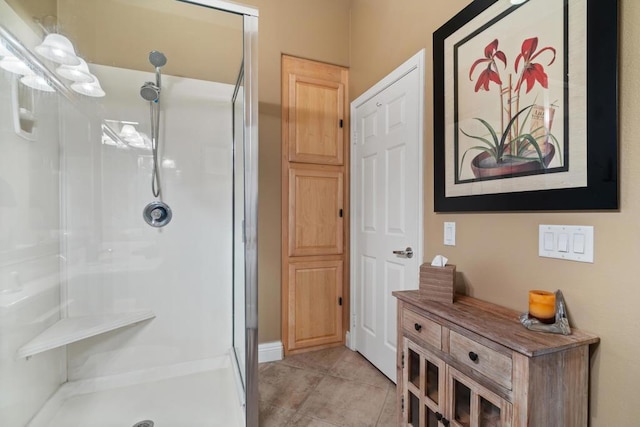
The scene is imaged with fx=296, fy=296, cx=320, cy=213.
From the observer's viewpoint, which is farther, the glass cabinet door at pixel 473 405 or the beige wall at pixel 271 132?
the beige wall at pixel 271 132

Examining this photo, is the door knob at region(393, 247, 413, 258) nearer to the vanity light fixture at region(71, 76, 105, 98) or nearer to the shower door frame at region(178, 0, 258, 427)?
the shower door frame at region(178, 0, 258, 427)

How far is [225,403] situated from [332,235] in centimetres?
140

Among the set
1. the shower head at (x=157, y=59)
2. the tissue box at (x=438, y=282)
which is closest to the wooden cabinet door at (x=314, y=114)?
the shower head at (x=157, y=59)

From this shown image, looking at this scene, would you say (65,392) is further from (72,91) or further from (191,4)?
(191,4)

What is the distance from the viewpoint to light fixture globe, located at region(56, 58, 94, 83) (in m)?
1.74

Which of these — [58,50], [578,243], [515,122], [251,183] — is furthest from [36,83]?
[578,243]

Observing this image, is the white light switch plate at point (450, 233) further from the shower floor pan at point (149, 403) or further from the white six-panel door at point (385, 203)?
the shower floor pan at point (149, 403)

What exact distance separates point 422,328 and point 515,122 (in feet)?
3.08

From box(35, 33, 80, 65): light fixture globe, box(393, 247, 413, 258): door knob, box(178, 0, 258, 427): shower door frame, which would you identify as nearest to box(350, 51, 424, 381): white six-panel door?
box(393, 247, 413, 258): door knob

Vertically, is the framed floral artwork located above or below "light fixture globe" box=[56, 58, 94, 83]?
below

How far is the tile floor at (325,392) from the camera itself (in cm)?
168

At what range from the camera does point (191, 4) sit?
169cm

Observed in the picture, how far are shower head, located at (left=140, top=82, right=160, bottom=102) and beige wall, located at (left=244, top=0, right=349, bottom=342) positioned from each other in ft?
2.38

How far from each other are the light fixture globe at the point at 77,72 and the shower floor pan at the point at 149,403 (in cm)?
185
